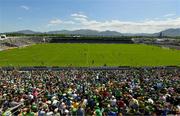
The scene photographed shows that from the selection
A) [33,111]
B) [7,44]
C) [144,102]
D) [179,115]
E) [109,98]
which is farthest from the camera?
[7,44]

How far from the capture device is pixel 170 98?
2459cm

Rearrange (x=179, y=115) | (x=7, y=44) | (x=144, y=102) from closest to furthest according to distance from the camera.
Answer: (x=179, y=115) → (x=144, y=102) → (x=7, y=44)

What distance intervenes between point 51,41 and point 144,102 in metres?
153

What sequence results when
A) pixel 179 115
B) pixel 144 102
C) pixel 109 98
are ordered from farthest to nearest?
pixel 109 98
pixel 144 102
pixel 179 115

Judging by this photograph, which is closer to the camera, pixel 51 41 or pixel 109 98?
pixel 109 98

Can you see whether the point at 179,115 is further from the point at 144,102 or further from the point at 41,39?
the point at 41,39

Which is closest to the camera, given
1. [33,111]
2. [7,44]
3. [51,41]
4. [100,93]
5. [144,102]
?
[33,111]

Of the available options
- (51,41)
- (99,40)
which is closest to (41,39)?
(51,41)

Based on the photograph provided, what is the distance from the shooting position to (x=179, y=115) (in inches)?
709

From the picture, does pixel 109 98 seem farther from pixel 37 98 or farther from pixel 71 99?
pixel 37 98

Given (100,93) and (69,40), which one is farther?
(69,40)

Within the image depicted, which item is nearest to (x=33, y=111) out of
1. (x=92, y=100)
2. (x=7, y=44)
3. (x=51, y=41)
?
(x=92, y=100)

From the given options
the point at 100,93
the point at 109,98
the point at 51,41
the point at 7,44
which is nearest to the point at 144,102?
the point at 109,98

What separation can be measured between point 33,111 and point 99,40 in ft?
535
